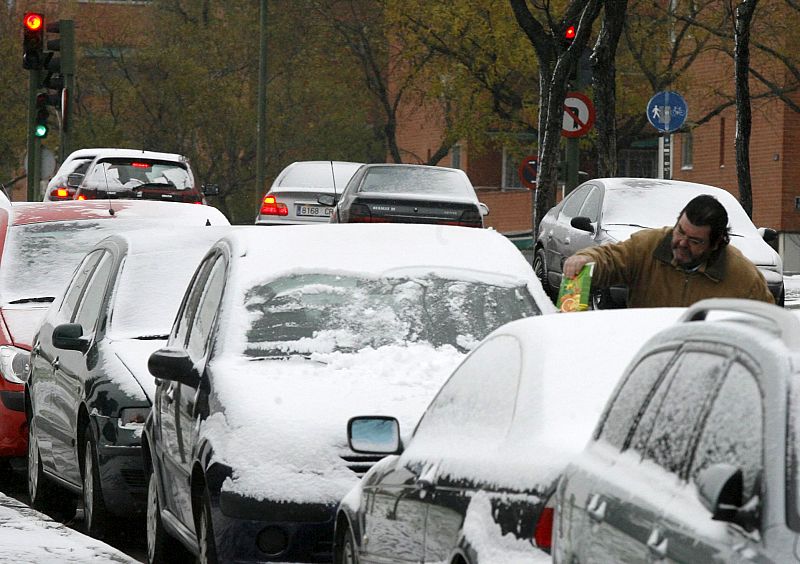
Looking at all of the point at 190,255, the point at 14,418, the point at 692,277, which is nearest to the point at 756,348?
the point at 692,277

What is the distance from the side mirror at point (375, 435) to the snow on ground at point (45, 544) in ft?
6.27

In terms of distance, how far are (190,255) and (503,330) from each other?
544 centimetres

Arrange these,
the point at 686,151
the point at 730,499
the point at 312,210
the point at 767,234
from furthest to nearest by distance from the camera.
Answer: the point at 686,151 → the point at 312,210 → the point at 767,234 → the point at 730,499

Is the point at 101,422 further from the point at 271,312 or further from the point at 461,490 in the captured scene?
the point at 461,490

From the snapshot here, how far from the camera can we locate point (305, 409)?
283 inches

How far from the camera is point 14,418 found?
11.8m

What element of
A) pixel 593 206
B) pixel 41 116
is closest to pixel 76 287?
pixel 593 206

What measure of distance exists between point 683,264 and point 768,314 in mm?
4086

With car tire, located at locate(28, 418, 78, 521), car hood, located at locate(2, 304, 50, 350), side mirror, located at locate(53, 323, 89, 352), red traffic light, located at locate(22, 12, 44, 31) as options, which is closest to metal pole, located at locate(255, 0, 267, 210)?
red traffic light, located at locate(22, 12, 44, 31)

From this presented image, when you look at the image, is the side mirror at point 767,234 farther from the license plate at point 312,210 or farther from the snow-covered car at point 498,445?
the snow-covered car at point 498,445

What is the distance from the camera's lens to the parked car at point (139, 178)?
93.2 feet

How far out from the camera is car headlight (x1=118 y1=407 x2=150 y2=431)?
364 inches

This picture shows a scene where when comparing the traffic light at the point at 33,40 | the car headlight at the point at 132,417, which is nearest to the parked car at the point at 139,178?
the traffic light at the point at 33,40

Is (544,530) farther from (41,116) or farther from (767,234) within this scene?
(41,116)
